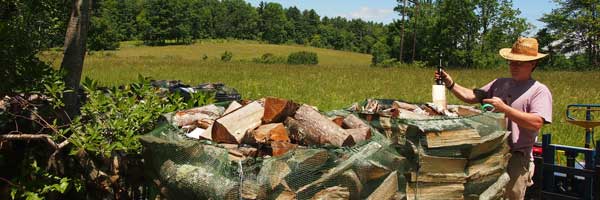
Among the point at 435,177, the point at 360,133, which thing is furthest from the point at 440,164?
the point at 360,133

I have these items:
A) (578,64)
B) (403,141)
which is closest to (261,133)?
(403,141)

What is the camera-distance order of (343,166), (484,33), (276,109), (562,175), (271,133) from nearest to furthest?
(343,166)
(271,133)
(276,109)
(562,175)
(484,33)

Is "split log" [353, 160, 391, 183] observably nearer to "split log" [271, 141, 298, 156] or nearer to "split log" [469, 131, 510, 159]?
"split log" [271, 141, 298, 156]

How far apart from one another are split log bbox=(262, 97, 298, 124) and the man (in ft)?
5.25

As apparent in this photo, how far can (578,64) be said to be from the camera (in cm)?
6981

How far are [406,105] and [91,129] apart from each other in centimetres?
290

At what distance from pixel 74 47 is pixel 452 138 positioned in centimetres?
337

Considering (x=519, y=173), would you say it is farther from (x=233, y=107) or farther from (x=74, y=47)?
(x=74, y=47)

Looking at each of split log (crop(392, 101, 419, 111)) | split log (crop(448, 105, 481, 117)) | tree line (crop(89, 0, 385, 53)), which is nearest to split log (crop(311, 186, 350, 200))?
split log (crop(392, 101, 419, 111))

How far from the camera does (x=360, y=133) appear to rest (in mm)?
4008

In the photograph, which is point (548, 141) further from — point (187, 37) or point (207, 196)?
point (187, 37)

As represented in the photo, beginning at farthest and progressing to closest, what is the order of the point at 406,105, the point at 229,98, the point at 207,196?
the point at 229,98
the point at 406,105
the point at 207,196

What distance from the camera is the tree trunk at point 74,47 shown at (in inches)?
178

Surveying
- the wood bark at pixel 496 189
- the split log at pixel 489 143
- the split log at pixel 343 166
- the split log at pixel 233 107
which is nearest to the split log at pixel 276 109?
the split log at pixel 233 107
